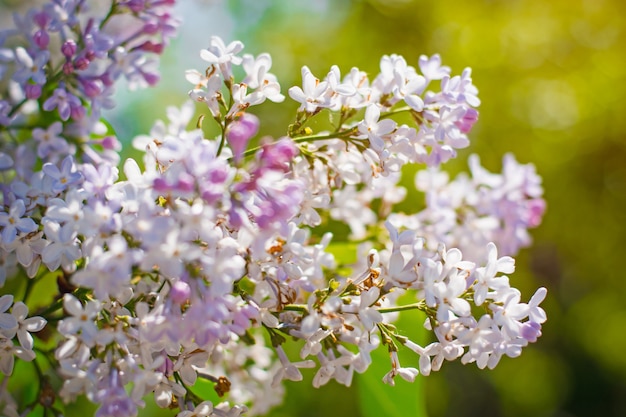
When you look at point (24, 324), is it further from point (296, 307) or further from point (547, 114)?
point (547, 114)

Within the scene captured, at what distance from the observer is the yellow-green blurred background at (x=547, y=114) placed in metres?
2.16

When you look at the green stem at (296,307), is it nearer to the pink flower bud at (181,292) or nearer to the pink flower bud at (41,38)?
the pink flower bud at (181,292)

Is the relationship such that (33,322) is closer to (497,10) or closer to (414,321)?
(414,321)

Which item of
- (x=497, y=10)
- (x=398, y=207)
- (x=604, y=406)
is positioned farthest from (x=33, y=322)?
(x=604, y=406)

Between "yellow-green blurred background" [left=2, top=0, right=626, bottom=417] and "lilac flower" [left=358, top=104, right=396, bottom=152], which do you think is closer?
"lilac flower" [left=358, top=104, right=396, bottom=152]

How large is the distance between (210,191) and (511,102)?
1974 mm

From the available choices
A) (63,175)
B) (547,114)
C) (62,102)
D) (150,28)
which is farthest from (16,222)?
(547,114)

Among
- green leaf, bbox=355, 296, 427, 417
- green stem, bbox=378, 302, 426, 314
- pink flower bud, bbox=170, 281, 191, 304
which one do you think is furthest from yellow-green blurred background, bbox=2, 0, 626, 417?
pink flower bud, bbox=170, 281, 191, 304

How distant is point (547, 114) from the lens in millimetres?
2217

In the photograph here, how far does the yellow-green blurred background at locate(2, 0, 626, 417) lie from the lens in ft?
7.09

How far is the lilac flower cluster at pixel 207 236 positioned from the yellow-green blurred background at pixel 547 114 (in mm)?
1443

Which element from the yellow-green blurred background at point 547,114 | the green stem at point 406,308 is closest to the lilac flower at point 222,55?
the green stem at point 406,308

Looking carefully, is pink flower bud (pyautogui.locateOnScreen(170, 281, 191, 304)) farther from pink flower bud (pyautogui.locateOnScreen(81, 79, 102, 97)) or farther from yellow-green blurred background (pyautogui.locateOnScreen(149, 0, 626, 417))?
yellow-green blurred background (pyautogui.locateOnScreen(149, 0, 626, 417))

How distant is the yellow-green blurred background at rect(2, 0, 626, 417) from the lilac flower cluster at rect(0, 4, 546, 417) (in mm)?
1443
